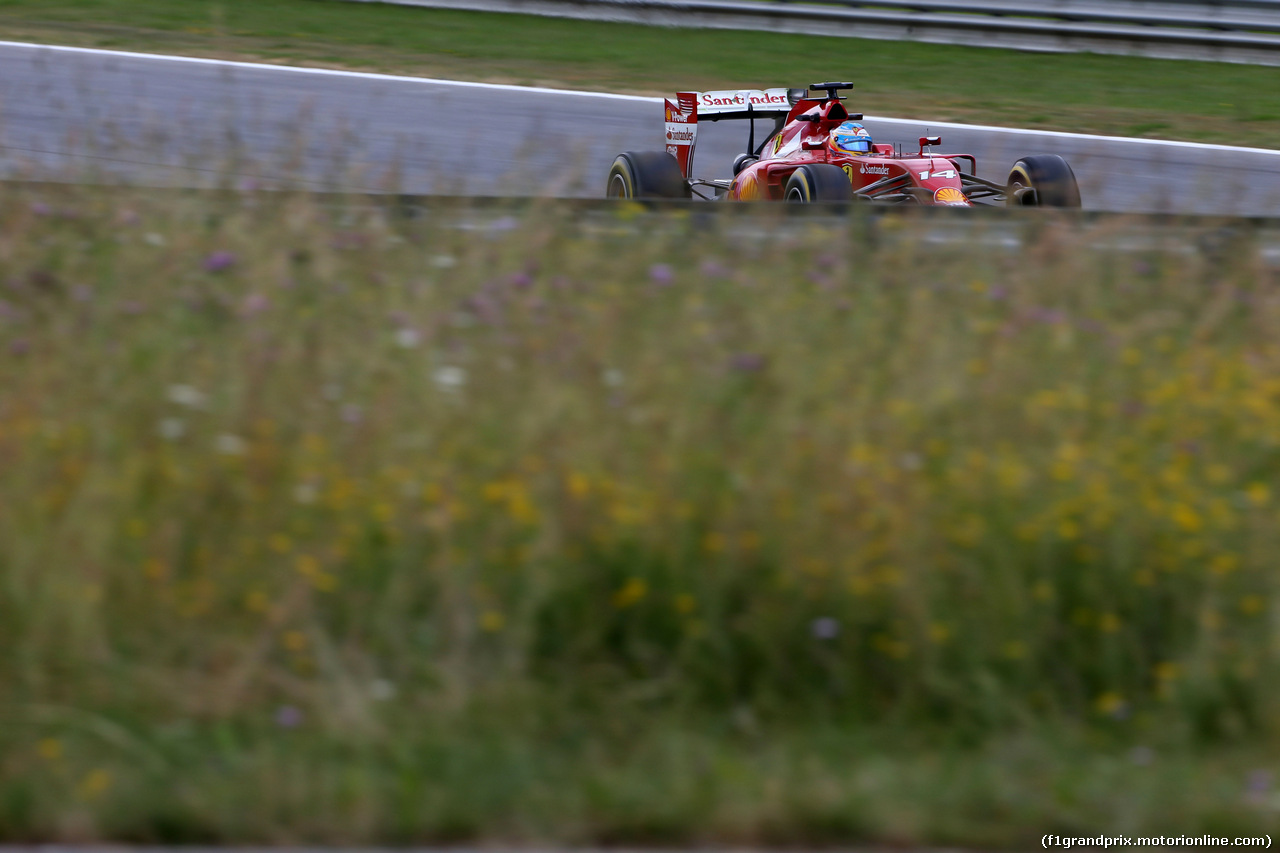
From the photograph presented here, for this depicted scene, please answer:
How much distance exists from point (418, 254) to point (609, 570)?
215 cm

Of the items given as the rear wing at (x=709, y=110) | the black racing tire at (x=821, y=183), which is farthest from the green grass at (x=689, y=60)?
the black racing tire at (x=821, y=183)

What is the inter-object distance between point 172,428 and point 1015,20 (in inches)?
707

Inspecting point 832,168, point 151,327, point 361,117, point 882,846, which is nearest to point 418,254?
point 151,327

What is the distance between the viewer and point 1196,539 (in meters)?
4.05

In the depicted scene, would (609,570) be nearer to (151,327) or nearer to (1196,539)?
(1196,539)

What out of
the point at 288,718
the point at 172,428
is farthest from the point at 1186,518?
the point at 172,428

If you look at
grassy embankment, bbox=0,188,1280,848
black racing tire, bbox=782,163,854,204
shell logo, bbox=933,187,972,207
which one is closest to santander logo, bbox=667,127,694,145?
black racing tire, bbox=782,163,854,204

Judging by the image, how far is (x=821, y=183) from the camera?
9188 mm

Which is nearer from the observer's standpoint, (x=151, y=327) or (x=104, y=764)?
(x=104, y=764)

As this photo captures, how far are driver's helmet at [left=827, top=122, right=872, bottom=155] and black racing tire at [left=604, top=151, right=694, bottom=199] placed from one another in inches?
46.4

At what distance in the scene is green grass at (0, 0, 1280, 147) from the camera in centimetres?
1695

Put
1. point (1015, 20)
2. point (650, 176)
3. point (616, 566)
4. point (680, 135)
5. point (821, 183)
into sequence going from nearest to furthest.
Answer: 1. point (616, 566)
2. point (821, 183)
3. point (650, 176)
4. point (680, 135)
5. point (1015, 20)

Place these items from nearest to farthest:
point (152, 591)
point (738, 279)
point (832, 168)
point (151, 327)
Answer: point (152, 591) → point (151, 327) → point (738, 279) → point (832, 168)

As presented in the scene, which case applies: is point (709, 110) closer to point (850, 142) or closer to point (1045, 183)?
point (850, 142)
